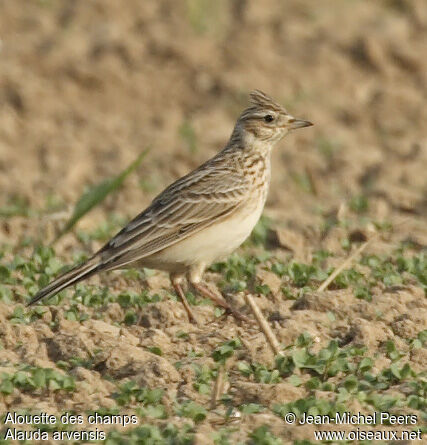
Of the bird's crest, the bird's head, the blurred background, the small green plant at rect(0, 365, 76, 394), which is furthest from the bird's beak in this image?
the small green plant at rect(0, 365, 76, 394)

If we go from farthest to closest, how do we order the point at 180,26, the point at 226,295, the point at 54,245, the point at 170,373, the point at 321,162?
the point at 180,26 → the point at 321,162 → the point at 54,245 → the point at 226,295 → the point at 170,373

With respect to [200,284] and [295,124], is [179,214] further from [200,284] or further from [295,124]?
[295,124]

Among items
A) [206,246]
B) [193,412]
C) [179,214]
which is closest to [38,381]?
[193,412]

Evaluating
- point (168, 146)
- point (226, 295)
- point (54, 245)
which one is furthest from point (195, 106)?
point (226, 295)

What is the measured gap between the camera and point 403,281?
817cm

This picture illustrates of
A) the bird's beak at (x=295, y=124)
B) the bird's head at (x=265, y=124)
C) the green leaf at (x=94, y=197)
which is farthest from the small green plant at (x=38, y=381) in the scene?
the bird's beak at (x=295, y=124)

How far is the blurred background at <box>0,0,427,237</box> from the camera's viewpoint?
11242 mm

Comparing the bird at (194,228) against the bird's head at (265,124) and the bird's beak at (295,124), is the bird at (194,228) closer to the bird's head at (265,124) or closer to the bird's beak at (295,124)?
the bird's head at (265,124)

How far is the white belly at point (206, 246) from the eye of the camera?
781cm

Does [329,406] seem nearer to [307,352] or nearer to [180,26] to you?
[307,352]

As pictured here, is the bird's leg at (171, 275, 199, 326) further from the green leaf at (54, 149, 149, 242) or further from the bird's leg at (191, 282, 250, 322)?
the green leaf at (54, 149, 149, 242)

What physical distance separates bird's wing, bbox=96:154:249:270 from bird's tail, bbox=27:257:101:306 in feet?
0.24

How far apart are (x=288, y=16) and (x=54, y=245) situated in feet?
23.9

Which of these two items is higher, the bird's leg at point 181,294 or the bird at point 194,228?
the bird at point 194,228
